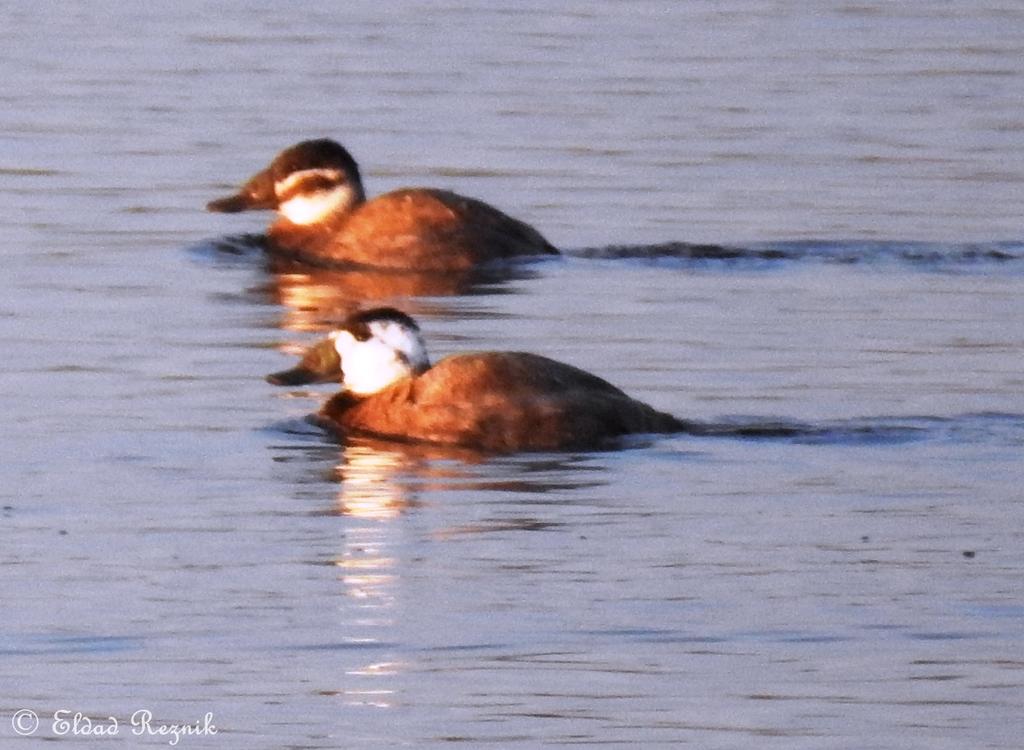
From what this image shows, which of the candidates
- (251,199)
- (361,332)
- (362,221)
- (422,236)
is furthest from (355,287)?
(361,332)

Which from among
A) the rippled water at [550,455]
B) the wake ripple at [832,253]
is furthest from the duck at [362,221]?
the wake ripple at [832,253]

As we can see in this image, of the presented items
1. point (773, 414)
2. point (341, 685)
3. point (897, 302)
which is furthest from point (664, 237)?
point (341, 685)

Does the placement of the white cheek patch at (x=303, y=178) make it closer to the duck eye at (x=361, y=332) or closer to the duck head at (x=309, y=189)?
the duck head at (x=309, y=189)

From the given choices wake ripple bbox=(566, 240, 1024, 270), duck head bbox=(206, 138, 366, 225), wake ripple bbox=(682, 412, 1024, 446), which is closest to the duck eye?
wake ripple bbox=(682, 412, 1024, 446)

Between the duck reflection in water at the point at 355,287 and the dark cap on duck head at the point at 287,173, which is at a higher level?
the dark cap on duck head at the point at 287,173

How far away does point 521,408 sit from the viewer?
11.7 metres

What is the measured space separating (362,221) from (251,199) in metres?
0.91

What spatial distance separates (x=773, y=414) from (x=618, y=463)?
0.98 m

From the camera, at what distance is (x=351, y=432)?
39.9 ft

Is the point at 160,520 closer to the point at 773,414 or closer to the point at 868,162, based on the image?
the point at 773,414

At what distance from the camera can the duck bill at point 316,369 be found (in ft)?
41.5

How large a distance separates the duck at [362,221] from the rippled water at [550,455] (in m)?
0.27

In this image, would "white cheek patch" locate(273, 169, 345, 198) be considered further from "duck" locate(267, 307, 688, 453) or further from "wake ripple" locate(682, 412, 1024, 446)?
"wake ripple" locate(682, 412, 1024, 446)

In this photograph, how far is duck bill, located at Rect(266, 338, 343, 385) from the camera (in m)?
12.6
